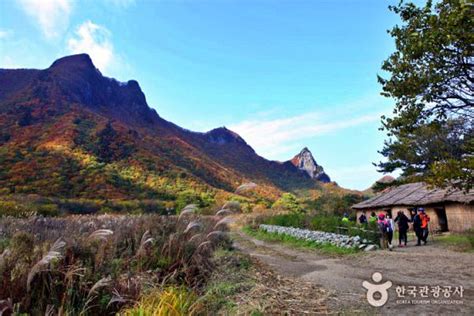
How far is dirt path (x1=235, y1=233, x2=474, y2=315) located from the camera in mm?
4699

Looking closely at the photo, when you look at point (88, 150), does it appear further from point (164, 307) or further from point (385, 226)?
point (164, 307)

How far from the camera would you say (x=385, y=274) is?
7656 mm

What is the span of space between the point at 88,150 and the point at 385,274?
4489 centimetres

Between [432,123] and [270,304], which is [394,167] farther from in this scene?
→ [270,304]

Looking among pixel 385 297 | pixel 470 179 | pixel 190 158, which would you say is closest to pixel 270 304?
pixel 385 297

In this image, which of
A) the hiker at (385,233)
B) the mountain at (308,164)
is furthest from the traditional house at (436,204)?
the mountain at (308,164)

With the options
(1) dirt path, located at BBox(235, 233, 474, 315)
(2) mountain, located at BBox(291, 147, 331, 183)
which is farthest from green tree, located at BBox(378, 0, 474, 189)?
(2) mountain, located at BBox(291, 147, 331, 183)

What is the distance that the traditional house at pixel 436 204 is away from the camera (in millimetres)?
17625

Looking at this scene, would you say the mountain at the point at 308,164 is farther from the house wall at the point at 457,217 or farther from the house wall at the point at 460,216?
the house wall at the point at 460,216

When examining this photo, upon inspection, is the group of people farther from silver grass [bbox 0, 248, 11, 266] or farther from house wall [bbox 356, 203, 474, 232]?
silver grass [bbox 0, 248, 11, 266]

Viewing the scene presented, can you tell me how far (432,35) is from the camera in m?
7.76

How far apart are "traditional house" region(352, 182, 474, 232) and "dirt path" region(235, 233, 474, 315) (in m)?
6.65

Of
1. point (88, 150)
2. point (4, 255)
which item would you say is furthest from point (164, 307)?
point (88, 150)

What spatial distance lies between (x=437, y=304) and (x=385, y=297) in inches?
29.9
